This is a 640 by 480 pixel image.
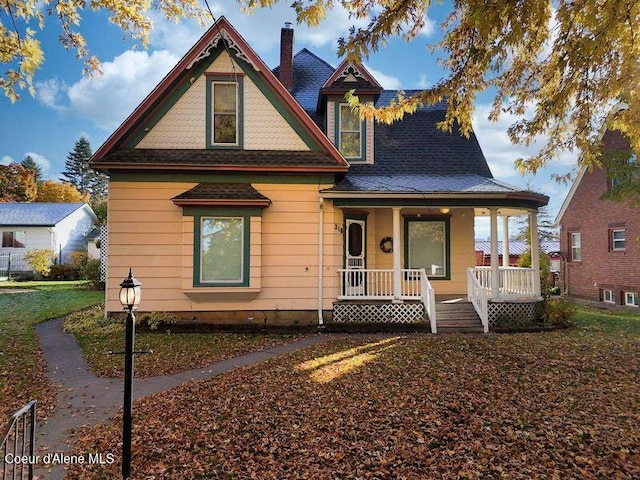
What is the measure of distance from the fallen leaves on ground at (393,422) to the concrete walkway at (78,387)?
1.08ft

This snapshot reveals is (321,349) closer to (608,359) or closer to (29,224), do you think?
(608,359)

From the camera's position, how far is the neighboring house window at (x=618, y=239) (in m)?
17.1

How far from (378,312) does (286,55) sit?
977 centimetres

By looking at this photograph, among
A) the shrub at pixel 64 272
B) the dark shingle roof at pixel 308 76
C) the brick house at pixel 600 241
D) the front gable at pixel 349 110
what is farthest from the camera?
the shrub at pixel 64 272

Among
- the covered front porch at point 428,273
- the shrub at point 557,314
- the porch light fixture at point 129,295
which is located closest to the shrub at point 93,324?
the covered front porch at point 428,273

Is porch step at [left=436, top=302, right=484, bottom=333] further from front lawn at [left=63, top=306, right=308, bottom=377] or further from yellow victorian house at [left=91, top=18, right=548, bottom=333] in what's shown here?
front lawn at [left=63, top=306, right=308, bottom=377]

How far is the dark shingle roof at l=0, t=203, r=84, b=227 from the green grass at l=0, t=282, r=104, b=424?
11388mm

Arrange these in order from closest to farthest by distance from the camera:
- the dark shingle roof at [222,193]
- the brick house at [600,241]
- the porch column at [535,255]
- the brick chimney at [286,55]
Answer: the dark shingle roof at [222,193] < the porch column at [535,255] < the brick chimney at [286,55] < the brick house at [600,241]

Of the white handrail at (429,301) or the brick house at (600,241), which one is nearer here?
the white handrail at (429,301)

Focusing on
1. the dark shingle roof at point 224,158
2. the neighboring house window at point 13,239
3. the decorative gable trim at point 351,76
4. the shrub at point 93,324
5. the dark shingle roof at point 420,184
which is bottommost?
the shrub at point 93,324

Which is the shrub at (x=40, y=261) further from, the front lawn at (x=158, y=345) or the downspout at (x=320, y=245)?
the downspout at (x=320, y=245)

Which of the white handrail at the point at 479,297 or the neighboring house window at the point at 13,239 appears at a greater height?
the neighboring house window at the point at 13,239

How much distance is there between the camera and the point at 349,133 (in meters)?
12.0

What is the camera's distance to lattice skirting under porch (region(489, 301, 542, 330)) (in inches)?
412
